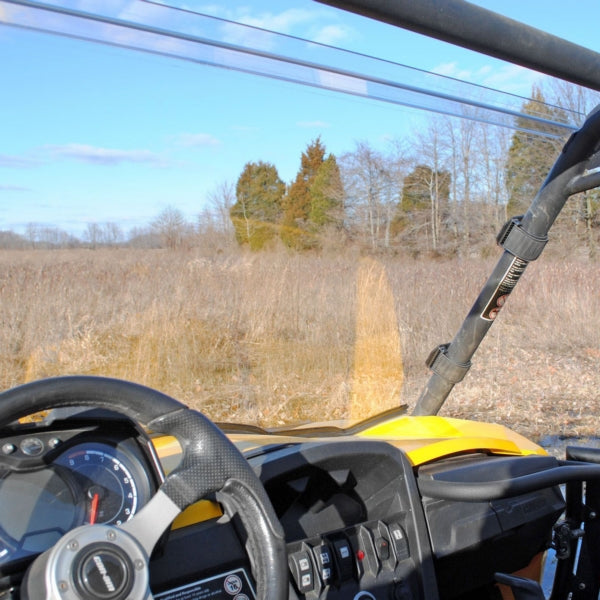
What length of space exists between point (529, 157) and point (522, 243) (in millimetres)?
881

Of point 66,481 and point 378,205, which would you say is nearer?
point 66,481

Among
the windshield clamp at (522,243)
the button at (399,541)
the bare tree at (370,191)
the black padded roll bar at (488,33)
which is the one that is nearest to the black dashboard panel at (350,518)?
the button at (399,541)

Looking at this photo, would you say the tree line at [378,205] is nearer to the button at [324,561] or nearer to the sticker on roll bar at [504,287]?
the sticker on roll bar at [504,287]

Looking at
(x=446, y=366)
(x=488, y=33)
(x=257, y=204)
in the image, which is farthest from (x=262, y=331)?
(x=488, y=33)

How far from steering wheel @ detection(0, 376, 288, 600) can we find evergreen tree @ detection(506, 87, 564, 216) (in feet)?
4.76

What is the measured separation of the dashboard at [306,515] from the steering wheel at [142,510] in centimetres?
14

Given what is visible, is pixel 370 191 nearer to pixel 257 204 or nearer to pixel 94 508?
pixel 257 204

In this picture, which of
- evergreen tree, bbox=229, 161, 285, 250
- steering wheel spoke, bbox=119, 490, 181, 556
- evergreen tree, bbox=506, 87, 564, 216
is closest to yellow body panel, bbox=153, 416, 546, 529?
steering wheel spoke, bbox=119, 490, 181, 556

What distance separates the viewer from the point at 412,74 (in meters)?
1.82

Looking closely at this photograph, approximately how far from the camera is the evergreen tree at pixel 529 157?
88.4 inches

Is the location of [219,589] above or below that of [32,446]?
below

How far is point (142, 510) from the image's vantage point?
129 centimetres

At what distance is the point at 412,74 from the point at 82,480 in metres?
1.28

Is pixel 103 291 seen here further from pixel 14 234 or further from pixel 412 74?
pixel 412 74
